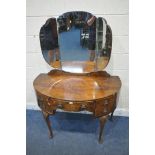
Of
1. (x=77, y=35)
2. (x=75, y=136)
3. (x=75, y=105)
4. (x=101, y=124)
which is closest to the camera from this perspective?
(x=75, y=105)

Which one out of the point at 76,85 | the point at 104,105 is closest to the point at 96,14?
the point at 76,85

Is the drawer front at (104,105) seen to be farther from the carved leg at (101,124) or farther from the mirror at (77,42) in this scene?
the mirror at (77,42)

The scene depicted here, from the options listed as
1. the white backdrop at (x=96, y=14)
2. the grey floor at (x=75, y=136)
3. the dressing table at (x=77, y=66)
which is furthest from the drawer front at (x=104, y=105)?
the white backdrop at (x=96, y=14)

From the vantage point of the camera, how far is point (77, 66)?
6.43ft

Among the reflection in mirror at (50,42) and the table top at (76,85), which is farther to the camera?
the reflection in mirror at (50,42)

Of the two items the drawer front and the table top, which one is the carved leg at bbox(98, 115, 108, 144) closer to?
the drawer front

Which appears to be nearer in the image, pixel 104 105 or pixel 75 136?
pixel 104 105

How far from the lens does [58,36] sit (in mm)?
1930

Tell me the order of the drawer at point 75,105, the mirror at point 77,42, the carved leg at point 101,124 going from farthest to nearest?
the mirror at point 77,42 < the carved leg at point 101,124 < the drawer at point 75,105

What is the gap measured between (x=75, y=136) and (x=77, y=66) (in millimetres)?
594

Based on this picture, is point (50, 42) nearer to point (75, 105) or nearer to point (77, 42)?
point (77, 42)

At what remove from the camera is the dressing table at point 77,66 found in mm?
1681

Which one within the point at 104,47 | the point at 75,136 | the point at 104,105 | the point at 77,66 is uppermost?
the point at 104,47
